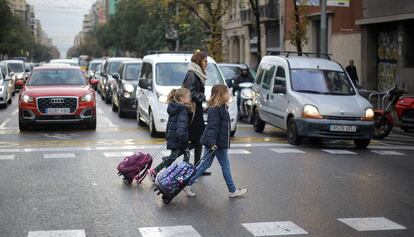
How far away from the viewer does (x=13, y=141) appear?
14.7 m

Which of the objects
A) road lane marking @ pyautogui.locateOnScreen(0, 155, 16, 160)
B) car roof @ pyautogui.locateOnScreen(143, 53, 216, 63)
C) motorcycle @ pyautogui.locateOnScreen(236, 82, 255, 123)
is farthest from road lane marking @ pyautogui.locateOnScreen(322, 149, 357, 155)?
motorcycle @ pyautogui.locateOnScreen(236, 82, 255, 123)

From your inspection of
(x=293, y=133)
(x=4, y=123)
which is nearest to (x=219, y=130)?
(x=293, y=133)

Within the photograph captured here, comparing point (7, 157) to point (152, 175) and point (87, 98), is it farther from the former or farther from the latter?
point (87, 98)

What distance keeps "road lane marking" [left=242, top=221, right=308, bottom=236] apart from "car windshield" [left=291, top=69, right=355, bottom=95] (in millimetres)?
7771

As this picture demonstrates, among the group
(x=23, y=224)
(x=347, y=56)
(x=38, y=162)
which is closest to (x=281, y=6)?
(x=347, y=56)

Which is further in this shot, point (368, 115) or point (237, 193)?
point (368, 115)

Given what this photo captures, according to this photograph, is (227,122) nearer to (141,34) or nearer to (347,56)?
(347,56)

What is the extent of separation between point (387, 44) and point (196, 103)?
21118 millimetres

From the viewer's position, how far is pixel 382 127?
1617 centimetres

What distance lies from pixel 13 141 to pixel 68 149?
6.59 feet

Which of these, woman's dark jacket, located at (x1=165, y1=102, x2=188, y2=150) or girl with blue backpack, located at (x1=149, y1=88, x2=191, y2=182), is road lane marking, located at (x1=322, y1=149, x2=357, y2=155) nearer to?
girl with blue backpack, located at (x1=149, y1=88, x2=191, y2=182)

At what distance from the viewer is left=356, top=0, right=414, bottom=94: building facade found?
27.2 meters

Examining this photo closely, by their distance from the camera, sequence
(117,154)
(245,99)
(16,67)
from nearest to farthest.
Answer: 1. (117,154)
2. (245,99)
3. (16,67)

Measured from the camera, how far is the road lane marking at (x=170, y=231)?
677 centimetres
